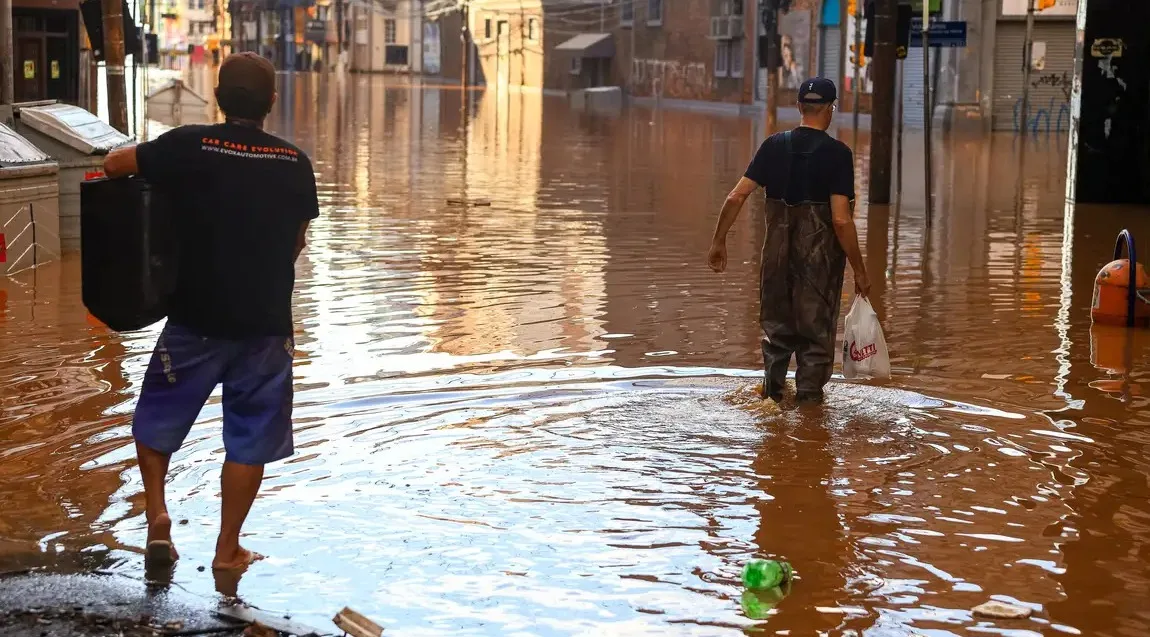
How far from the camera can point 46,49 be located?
3469 centimetres

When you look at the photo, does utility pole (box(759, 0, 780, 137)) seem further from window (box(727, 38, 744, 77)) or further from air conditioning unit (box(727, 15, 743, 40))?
window (box(727, 38, 744, 77))

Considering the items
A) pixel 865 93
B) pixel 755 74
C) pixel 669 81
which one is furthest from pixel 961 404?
pixel 669 81

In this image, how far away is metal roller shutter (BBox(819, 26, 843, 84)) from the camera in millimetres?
48875

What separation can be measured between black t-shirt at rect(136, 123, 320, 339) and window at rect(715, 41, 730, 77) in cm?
5285

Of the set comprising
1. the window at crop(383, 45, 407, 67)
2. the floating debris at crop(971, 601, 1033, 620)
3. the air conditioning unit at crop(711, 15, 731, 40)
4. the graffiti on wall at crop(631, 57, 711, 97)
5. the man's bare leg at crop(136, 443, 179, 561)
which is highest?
the window at crop(383, 45, 407, 67)

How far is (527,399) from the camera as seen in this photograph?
812cm

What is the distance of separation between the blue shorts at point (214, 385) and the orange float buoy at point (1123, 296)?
7063 millimetres

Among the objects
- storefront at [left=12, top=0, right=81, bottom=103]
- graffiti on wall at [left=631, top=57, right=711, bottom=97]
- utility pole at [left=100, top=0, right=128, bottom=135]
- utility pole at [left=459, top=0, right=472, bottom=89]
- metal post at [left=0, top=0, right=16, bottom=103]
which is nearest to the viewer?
metal post at [left=0, top=0, right=16, bottom=103]

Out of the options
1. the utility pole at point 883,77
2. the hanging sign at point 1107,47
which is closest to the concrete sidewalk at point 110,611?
the utility pole at point 883,77

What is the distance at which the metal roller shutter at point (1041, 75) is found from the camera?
38.8 meters

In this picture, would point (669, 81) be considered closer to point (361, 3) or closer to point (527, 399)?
point (361, 3)

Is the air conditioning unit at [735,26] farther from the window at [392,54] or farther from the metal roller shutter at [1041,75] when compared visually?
the window at [392,54]

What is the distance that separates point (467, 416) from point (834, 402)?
6.20ft

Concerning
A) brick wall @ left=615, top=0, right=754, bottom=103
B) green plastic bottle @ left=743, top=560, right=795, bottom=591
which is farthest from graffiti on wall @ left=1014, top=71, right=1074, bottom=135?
green plastic bottle @ left=743, top=560, right=795, bottom=591
